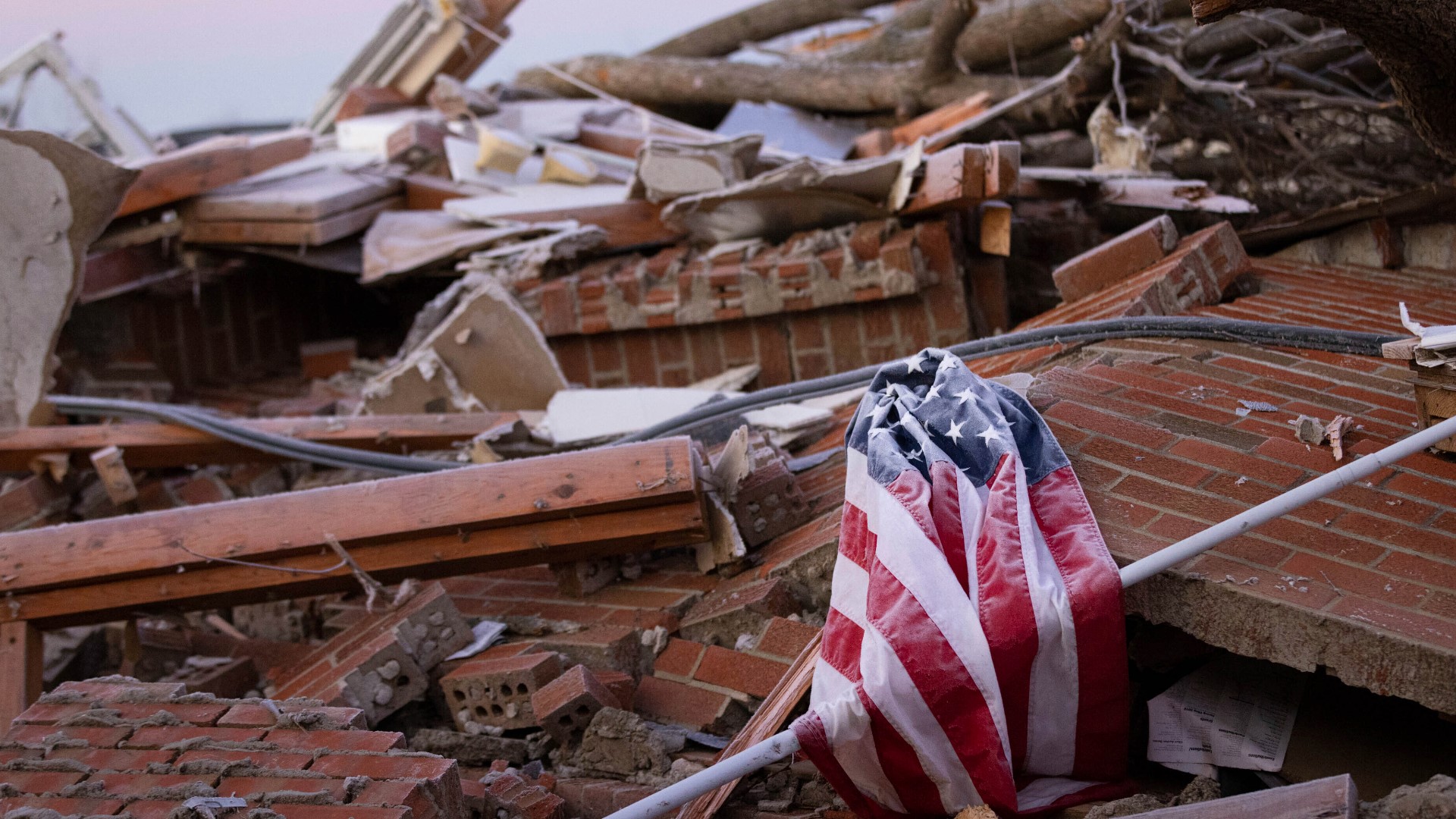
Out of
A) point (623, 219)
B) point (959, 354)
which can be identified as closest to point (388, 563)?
point (959, 354)

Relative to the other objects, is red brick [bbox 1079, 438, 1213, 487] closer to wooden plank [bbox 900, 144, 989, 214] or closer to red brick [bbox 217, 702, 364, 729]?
red brick [bbox 217, 702, 364, 729]

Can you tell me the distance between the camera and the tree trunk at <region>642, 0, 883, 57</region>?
8.43m

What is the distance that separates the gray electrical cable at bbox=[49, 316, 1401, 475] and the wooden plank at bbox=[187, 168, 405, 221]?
2.03 meters

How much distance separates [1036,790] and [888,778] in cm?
28

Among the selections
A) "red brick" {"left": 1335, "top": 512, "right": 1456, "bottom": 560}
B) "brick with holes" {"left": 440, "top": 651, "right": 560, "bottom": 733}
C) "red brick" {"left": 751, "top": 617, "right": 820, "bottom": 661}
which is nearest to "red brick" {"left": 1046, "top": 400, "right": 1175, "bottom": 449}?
"red brick" {"left": 1335, "top": 512, "right": 1456, "bottom": 560}

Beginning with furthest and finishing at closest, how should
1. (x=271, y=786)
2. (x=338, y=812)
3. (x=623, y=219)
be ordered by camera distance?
(x=623, y=219) → (x=271, y=786) → (x=338, y=812)

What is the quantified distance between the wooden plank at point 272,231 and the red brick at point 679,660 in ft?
12.5

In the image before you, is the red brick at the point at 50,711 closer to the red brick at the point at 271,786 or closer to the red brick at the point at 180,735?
the red brick at the point at 180,735

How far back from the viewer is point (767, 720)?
2340 mm

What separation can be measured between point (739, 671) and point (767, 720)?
37 centimetres

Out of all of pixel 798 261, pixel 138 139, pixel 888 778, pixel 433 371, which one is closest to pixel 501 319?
pixel 433 371

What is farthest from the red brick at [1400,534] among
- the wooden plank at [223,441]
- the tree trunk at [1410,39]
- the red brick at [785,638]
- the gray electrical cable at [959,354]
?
the wooden plank at [223,441]

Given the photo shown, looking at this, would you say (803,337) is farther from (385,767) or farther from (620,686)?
(385,767)

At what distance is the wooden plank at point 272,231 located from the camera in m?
5.84
